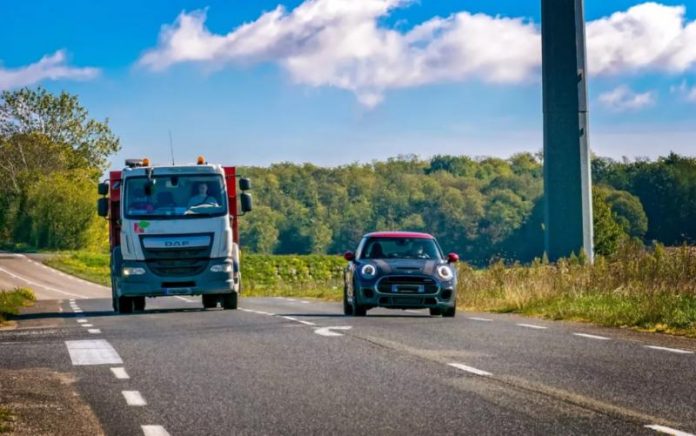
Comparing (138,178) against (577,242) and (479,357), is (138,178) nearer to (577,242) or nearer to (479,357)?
(479,357)

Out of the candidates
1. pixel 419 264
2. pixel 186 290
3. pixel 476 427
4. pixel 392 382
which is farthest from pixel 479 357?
pixel 186 290

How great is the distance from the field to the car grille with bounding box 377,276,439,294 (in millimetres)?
2292

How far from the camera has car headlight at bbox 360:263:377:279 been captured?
955 inches

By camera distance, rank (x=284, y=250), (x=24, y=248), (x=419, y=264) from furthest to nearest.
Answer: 1. (x=284, y=250)
2. (x=24, y=248)
3. (x=419, y=264)

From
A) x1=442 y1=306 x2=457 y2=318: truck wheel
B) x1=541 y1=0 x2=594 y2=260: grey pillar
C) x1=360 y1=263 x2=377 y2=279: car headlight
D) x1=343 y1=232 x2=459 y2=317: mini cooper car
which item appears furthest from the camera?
x1=541 y1=0 x2=594 y2=260: grey pillar

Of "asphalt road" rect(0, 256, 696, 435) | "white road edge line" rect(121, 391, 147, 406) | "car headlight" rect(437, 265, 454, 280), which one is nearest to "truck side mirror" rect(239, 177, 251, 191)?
"car headlight" rect(437, 265, 454, 280)

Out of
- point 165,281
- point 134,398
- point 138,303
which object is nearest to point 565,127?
point 138,303

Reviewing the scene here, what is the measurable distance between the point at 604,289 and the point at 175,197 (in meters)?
8.71

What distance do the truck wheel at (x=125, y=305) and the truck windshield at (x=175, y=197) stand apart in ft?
7.82

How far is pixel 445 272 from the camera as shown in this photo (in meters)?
24.4

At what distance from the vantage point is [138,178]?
27.7 m

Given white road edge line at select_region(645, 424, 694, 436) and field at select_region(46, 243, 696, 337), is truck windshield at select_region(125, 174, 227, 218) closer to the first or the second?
field at select_region(46, 243, 696, 337)

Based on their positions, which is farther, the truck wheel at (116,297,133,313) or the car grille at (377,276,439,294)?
the truck wheel at (116,297,133,313)

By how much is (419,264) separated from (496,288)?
283 inches
